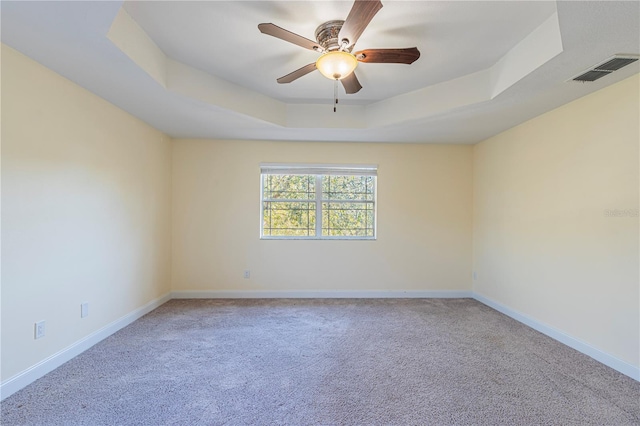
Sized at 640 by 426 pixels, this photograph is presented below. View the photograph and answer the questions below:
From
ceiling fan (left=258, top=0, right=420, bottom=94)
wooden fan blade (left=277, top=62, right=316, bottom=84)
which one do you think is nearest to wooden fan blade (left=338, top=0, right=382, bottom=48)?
ceiling fan (left=258, top=0, right=420, bottom=94)

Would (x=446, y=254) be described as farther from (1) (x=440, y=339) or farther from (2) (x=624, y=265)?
(2) (x=624, y=265)

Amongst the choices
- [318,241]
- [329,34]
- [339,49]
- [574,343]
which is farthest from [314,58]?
[574,343]

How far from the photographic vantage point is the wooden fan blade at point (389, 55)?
6.23 feet

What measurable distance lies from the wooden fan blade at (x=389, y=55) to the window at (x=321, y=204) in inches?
93.5

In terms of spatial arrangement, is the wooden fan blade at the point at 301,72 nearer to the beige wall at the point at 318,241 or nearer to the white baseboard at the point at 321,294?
the beige wall at the point at 318,241

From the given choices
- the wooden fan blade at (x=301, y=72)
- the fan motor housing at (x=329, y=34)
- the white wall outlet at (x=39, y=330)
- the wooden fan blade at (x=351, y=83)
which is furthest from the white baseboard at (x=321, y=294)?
the fan motor housing at (x=329, y=34)

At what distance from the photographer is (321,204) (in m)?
4.47

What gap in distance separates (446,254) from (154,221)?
408cm

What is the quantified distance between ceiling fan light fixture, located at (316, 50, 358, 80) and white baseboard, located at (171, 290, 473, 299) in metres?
3.12

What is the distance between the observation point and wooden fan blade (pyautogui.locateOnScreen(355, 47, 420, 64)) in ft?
6.23

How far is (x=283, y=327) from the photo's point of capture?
318cm

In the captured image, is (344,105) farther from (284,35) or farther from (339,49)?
(284,35)

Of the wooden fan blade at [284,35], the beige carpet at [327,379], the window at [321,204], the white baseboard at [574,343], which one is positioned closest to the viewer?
the wooden fan blade at [284,35]

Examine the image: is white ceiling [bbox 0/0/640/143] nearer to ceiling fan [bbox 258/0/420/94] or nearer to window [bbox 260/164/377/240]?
ceiling fan [bbox 258/0/420/94]
